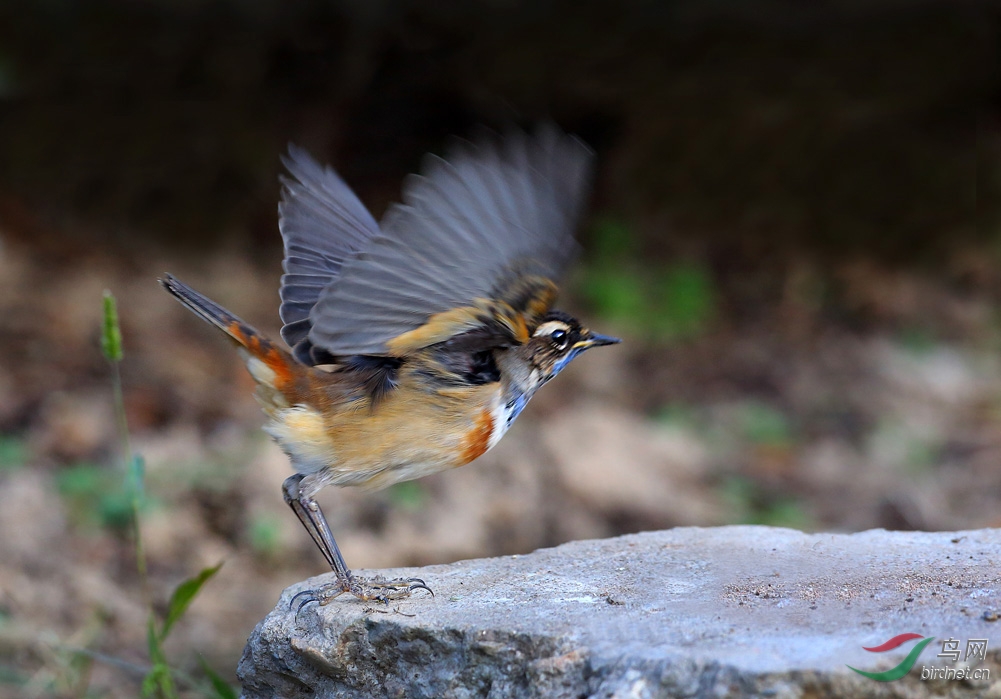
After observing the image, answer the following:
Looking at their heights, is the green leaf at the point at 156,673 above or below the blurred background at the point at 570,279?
below

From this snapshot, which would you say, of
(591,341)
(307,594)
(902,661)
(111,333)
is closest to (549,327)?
(591,341)

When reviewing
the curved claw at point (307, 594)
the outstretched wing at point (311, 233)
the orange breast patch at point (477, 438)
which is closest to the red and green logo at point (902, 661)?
the orange breast patch at point (477, 438)

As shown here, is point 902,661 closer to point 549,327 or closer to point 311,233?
point 549,327

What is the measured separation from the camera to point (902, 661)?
7.74 feet

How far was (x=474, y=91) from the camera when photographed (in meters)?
8.16

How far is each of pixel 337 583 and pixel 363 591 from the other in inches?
4.3

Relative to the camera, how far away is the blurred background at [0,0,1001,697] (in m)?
5.77

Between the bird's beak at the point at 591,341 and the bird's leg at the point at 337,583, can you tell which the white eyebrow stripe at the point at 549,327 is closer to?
the bird's beak at the point at 591,341

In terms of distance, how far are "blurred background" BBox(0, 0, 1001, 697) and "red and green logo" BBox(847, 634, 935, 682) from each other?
129 inches

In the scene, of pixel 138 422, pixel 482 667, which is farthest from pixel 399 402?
pixel 138 422

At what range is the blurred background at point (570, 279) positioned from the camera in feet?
18.9

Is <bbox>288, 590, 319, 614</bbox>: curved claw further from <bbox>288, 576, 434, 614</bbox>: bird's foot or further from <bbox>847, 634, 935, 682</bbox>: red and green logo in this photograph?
<bbox>847, 634, 935, 682</bbox>: red and green logo

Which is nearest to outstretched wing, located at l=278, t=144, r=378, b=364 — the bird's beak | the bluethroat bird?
the bluethroat bird

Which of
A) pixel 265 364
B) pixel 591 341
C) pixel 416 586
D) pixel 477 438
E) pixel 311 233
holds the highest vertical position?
pixel 311 233
